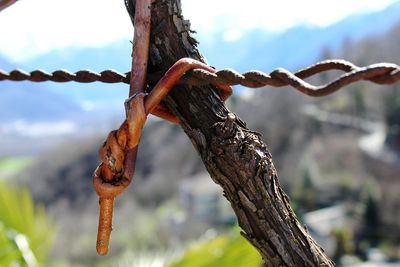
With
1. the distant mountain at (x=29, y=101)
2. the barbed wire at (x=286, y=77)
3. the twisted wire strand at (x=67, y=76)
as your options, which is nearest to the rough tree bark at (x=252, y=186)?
the barbed wire at (x=286, y=77)

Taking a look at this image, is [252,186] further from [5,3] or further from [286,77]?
[5,3]

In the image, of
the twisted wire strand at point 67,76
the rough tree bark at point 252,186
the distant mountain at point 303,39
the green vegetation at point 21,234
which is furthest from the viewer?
the distant mountain at point 303,39

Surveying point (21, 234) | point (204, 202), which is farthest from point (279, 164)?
point (21, 234)

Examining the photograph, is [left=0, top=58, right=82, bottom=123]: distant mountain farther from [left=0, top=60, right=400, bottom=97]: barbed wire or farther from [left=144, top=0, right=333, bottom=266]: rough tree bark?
[left=144, top=0, right=333, bottom=266]: rough tree bark

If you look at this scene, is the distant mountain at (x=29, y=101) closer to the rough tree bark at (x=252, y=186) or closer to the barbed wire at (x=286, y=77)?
the barbed wire at (x=286, y=77)

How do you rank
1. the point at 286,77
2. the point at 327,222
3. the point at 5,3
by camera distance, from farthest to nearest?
1. the point at 327,222
2. the point at 5,3
3. the point at 286,77

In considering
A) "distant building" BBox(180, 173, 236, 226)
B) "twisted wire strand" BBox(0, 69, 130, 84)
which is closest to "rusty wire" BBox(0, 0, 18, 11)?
"twisted wire strand" BBox(0, 69, 130, 84)
